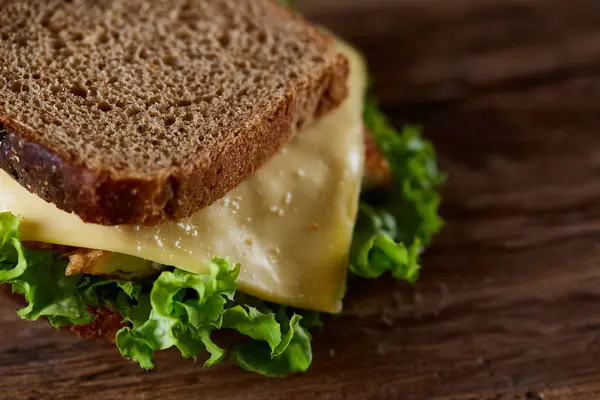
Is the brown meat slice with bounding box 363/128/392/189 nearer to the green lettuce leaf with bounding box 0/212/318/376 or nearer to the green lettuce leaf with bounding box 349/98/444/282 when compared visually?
the green lettuce leaf with bounding box 349/98/444/282

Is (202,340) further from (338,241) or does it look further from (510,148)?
(510,148)

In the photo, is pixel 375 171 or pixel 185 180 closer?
pixel 185 180

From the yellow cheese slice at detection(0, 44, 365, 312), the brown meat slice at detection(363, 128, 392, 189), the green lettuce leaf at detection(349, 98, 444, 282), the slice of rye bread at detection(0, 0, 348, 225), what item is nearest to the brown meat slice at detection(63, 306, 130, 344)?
the yellow cheese slice at detection(0, 44, 365, 312)

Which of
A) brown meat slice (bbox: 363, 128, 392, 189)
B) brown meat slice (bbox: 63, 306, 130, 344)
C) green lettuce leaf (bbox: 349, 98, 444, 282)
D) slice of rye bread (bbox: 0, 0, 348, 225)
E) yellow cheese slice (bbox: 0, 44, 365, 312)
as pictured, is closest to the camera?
slice of rye bread (bbox: 0, 0, 348, 225)

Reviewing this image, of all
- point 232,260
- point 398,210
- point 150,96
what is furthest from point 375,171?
point 150,96

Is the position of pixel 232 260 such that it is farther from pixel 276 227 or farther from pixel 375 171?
pixel 375 171

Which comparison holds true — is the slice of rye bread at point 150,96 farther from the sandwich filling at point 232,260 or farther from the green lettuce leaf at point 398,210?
the green lettuce leaf at point 398,210

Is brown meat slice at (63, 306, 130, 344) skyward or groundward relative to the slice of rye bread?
groundward

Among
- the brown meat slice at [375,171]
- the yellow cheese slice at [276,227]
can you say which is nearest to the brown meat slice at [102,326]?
the yellow cheese slice at [276,227]
